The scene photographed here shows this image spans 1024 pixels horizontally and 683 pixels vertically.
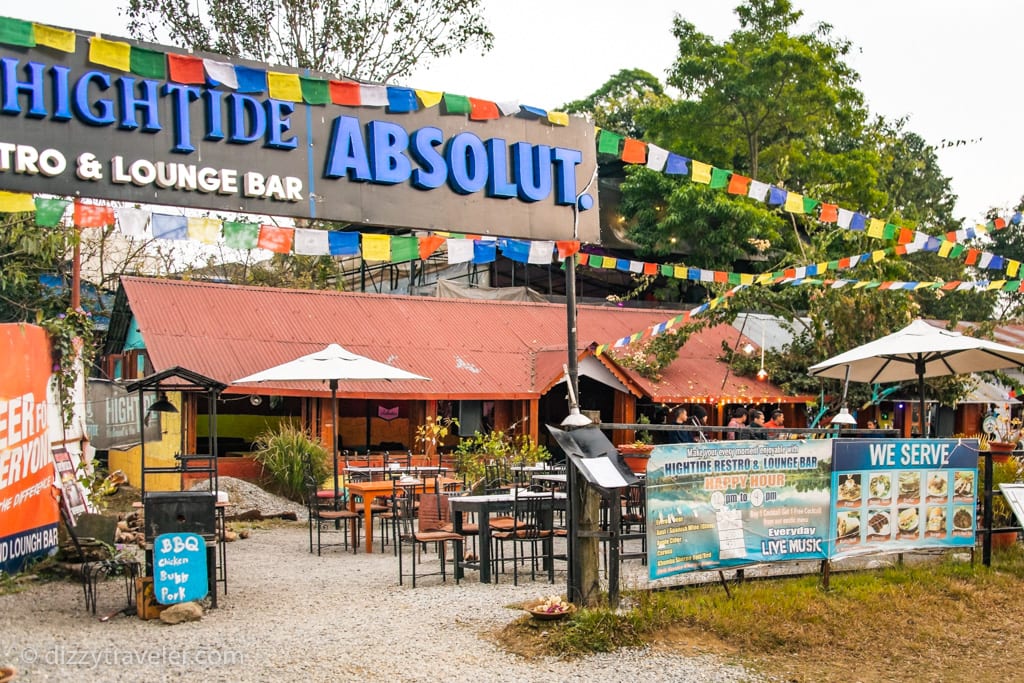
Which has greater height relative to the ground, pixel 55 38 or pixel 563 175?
pixel 55 38

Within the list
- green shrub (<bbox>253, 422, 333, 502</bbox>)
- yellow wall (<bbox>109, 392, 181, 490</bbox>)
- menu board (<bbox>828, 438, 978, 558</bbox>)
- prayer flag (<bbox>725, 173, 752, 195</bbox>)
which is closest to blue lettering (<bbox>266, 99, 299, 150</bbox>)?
prayer flag (<bbox>725, 173, 752, 195</bbox>)

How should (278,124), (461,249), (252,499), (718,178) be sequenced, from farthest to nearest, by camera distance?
(252,499)
(718,178)
(461,249)
(278,124)

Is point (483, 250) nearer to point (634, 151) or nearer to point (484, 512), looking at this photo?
point (634, 151)

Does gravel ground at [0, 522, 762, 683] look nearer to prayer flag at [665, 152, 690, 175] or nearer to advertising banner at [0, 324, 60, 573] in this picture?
advertising banner at [0, 324, 60, 573]

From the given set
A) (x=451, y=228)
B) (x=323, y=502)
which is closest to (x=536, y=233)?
(x=451, y=228)

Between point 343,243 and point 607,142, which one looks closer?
point 343,243

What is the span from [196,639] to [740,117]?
28.6 m

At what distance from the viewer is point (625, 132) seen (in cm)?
4138

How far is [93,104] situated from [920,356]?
9942 millimetres

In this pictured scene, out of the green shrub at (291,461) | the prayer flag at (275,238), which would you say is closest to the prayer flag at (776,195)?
the prayer flag at (275,238)

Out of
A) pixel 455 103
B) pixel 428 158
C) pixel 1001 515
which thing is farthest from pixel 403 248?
pixel 1001 515

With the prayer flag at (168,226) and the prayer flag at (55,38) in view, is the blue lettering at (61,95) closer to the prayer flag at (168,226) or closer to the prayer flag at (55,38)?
the prayer flag at (55,38)

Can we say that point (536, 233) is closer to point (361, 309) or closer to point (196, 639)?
point (196, 639)

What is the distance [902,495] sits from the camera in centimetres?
930
